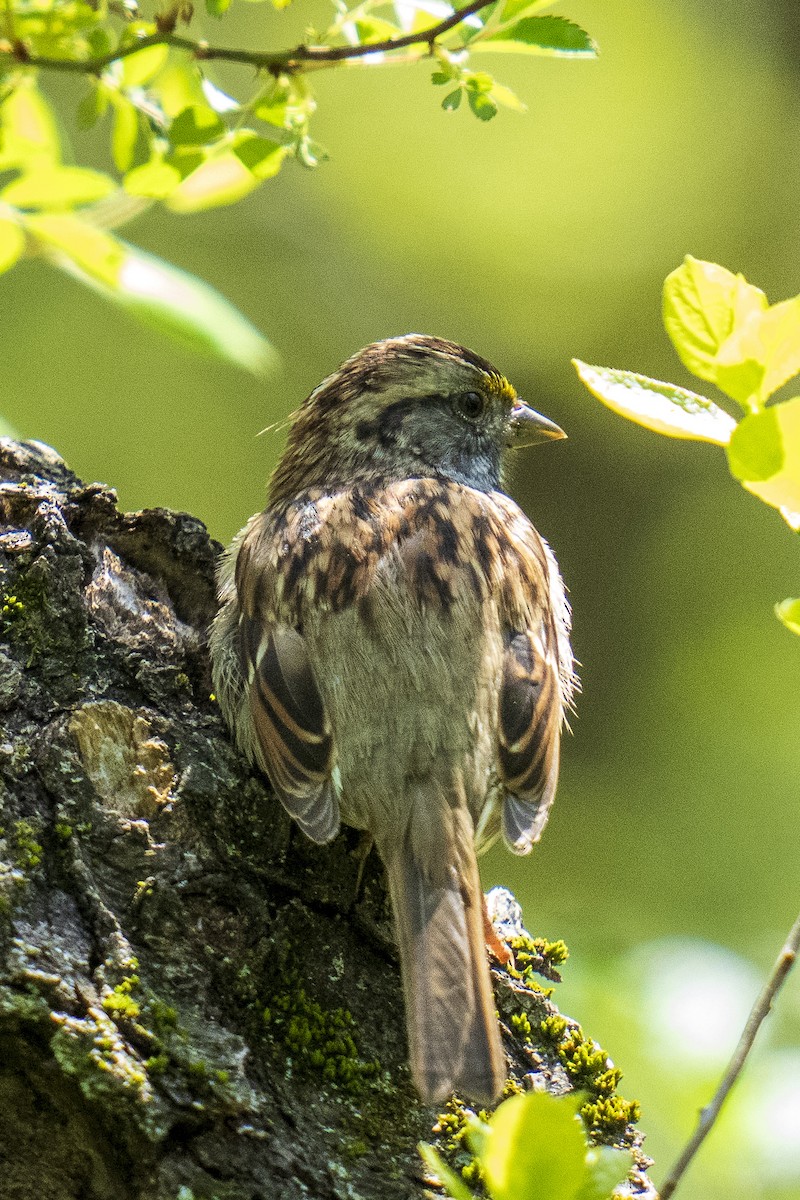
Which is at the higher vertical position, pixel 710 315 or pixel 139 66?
pixel 139 66

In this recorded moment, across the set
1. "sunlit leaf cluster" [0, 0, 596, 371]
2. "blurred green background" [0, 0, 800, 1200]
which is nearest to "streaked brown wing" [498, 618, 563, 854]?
"sunlit leaf cluster" [0, 0, 596, 371]

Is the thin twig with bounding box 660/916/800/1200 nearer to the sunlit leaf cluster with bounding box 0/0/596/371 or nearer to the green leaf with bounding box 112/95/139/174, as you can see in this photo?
the sunlit leaf cluster with bounding box 0/0/596/371

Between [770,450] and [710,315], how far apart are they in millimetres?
196

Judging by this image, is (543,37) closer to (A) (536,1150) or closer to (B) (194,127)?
(B) (194,127)

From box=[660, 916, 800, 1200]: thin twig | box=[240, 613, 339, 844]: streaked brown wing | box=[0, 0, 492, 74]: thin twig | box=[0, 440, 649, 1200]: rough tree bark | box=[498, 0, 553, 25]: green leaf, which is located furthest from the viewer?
box=[240, 613, 339, 844]: streaked brown wing

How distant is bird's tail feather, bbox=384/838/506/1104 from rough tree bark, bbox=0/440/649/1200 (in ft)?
0.48

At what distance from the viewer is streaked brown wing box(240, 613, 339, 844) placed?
2.94 metres

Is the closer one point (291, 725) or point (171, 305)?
point (171, 305)

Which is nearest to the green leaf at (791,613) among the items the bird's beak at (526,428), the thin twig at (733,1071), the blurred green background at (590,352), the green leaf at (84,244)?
the thin twig at (733,1071)

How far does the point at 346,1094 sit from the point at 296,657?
117 cm

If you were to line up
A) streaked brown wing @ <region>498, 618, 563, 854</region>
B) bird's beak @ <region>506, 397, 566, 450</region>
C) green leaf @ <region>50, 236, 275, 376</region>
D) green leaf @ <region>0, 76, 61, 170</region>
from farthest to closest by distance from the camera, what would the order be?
bird's beak @ <region>506, 397, 566, 450</region> → streaked brown wing @ <region>498, 618, 563, 854</region> → green leaf @ <region>0, 76, 61, 170</region> → green leaf @ <region>50, 236, 275, 376</region>

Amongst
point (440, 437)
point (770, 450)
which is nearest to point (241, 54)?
point (770, 450)

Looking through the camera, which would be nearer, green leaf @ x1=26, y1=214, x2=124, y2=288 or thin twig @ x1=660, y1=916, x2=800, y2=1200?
thin twig @ x1=660, y1=916, x2=800, y2=1200

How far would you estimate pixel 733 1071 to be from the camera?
5.12 feet
